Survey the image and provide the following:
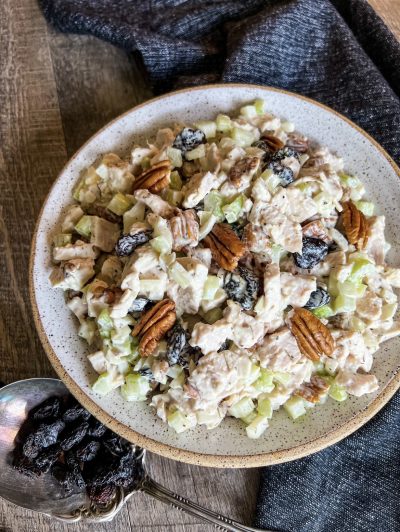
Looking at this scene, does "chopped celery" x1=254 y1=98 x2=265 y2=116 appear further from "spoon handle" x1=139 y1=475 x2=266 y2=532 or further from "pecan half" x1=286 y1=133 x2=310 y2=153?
"spoon handle" x1=139 y1=475 x2=266 y2=532

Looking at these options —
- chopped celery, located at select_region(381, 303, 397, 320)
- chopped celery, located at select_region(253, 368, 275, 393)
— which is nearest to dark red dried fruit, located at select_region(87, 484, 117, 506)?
chopped celery, located at select_region(253, 368, 275, 393)

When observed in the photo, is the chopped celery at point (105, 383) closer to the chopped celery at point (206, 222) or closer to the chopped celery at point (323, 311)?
the chopped celery at point (206, 222)

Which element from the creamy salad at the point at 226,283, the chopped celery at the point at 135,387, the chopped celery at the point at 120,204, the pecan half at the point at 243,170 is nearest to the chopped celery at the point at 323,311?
the creamy salad at the point at 226,283

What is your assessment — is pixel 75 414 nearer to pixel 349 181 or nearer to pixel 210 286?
pixel 210 286

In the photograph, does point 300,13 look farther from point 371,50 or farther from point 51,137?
point 51,137

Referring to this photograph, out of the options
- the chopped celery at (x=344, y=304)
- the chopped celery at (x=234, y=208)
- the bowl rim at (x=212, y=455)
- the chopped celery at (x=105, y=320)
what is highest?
the chopped celery at (x=234, y=208)

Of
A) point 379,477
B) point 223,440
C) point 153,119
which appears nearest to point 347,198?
point 153,119
